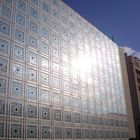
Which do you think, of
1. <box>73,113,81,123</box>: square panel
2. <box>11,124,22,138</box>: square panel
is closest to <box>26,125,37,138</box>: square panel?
<box>11,124,22,138</box>: square panel

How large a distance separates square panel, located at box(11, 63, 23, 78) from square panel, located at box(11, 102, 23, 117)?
0.66 m

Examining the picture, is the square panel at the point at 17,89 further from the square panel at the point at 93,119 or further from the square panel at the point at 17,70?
the square panel at the point at 93,119

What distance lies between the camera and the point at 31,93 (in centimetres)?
557

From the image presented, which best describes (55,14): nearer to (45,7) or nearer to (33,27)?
(45,7)

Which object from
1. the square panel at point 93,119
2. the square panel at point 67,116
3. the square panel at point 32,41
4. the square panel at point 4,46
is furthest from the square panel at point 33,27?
the square panel at point 93,119

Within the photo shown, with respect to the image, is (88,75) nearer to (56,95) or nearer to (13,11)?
(56,95)

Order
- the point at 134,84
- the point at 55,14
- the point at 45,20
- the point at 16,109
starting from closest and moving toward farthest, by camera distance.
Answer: the point at 16,109, the point at 45,20, the point at 55,14, the point at 134,84

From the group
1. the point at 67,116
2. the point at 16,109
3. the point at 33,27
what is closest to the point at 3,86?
the point at 16,109

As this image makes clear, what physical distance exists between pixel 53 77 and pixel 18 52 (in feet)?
4.22

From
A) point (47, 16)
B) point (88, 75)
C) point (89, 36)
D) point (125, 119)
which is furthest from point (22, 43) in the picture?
point (125, 119)

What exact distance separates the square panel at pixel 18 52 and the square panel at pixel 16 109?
1091 mm

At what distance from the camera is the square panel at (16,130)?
4.83 meters

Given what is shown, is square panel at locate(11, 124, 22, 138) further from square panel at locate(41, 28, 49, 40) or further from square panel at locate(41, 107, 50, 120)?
square panel at locate(41, 28, 49, 40)

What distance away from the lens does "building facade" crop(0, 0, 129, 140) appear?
5203 millimetres
